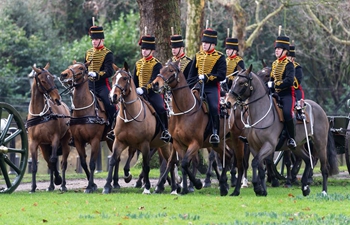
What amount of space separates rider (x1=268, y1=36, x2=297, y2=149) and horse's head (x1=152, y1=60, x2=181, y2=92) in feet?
5.62

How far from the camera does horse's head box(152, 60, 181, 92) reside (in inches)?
628

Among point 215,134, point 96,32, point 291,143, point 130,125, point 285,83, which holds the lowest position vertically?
point 291,143

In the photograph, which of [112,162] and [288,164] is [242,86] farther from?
[288,164]

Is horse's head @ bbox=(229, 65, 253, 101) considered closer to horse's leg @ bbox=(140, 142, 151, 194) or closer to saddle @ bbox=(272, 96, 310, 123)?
saddle @ bbox=(272, 96, 310, 123)

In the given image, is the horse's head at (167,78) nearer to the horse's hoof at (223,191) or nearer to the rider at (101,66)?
the horse's hoof at (223,191)

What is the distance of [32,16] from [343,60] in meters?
12.1

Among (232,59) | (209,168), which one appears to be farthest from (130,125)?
(232,59)

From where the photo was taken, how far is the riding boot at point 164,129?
56.8 feet

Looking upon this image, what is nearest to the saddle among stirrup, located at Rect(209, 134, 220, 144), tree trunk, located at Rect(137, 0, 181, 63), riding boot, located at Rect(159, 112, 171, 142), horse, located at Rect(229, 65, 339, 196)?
horse, located at Rect(229, 65, 339, 196)

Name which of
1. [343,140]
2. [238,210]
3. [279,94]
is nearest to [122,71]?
[279,94]

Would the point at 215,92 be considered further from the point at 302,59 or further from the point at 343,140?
the point at 302,59

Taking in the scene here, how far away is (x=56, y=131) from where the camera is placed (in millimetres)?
17828

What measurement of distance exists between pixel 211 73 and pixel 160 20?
225 inches

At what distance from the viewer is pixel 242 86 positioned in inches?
629
